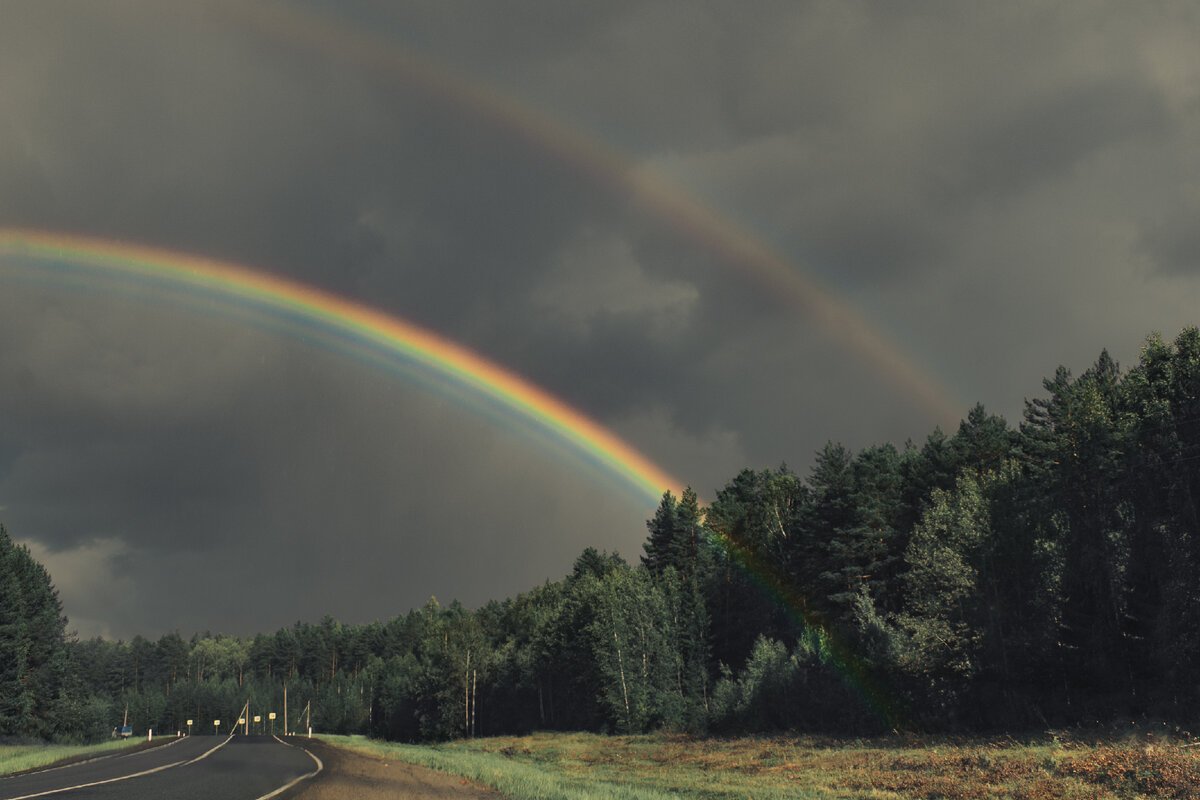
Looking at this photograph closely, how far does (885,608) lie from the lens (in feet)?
211

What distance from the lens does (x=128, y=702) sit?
18500 centimetres

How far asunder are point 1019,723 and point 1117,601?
795cm

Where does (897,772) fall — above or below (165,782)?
below

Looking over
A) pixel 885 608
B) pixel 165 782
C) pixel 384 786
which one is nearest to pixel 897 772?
pixel 384 786

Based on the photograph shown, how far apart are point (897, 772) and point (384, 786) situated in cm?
1840

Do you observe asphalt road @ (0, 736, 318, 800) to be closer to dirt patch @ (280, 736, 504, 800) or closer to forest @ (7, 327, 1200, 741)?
dirt patch @ (280, 736, 504, 800)

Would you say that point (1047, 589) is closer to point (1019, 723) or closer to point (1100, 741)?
point (1019, 723)

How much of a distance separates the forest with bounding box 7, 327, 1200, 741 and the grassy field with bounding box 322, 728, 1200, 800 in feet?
24.0

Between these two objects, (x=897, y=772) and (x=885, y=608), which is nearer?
(x=897, y=772)

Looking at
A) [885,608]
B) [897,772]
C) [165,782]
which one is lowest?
[897,772]

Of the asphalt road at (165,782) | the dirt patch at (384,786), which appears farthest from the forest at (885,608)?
the asphalt road at (165,782)

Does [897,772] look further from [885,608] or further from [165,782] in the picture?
[885,608]

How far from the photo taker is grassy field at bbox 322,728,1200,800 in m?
22.0

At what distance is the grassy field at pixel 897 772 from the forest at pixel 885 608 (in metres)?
7.33
